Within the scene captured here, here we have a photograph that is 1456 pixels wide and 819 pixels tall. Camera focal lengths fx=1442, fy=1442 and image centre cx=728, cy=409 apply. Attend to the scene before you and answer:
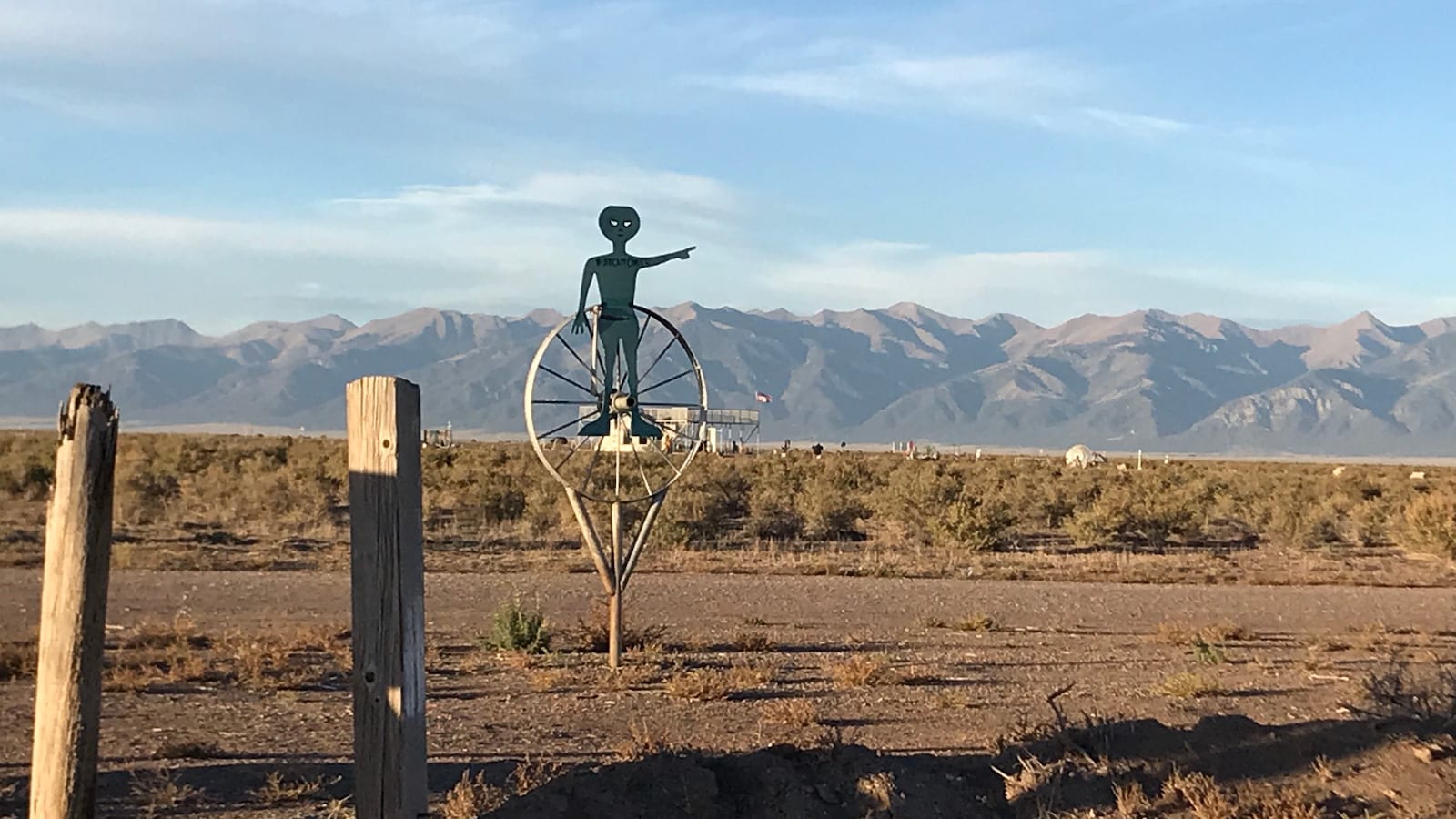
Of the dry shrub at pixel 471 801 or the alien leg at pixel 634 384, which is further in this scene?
the alien leg at pixel 634 384

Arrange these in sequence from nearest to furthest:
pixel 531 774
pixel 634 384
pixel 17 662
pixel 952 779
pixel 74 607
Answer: pixel 74 607, pixel 952 779, pixel 531 774, pixel 634 384, pixel 17 662

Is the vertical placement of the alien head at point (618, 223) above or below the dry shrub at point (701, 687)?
above

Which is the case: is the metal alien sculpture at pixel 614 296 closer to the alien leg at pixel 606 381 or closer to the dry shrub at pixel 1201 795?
the alien leg at pixel 606 381

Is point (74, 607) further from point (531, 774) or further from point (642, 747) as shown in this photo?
point (642, 747)

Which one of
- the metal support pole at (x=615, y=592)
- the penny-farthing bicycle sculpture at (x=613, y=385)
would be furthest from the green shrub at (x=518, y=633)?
the penny-farthing bicycle sculpture at (x=613, y=385)

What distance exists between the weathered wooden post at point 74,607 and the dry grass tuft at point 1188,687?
8626 mm

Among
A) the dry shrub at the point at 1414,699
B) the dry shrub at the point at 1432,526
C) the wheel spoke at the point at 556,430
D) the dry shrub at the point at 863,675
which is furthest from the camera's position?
the dry shrub at the point at 1432,526

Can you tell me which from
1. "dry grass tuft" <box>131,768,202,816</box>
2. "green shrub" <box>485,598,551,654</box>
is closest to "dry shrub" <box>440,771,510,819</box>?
"dry grass tuft" <box>131,768,202,816</box>

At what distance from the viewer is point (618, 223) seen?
36.7 ft

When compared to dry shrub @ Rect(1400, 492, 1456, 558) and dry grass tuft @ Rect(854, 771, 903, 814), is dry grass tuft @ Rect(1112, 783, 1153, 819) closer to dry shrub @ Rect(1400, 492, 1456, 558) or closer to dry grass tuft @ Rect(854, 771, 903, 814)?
dry grass tuft @ Rect(854, 771, 903, 814)

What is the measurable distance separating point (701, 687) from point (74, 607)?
22.5 feet

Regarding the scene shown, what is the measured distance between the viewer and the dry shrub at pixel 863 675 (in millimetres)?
11688

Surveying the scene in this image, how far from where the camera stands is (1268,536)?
30.4 metres

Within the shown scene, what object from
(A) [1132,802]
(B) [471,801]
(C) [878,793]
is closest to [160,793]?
(B) [471,801]
